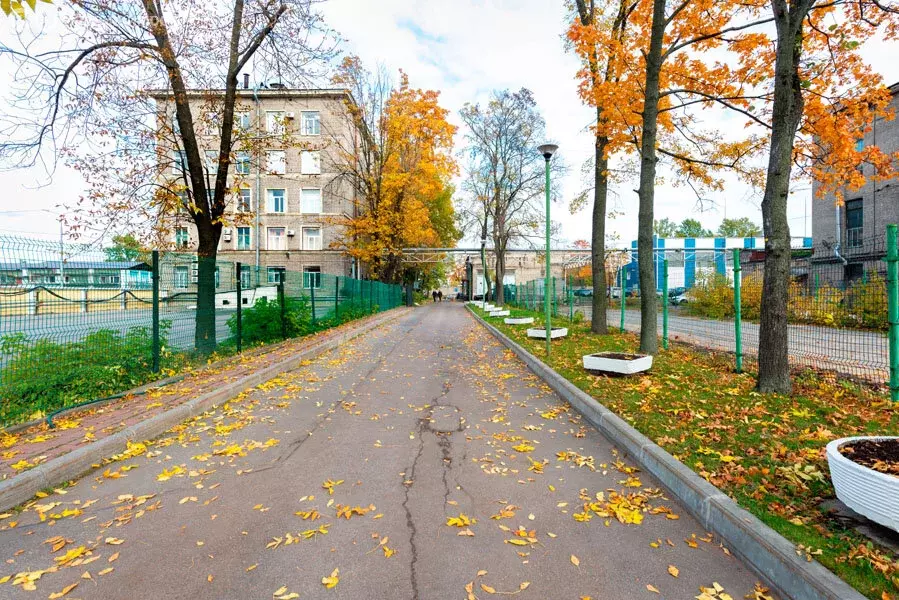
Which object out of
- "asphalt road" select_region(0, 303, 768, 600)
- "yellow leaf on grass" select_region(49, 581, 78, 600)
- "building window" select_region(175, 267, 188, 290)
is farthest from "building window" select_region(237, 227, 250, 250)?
"yellow leaf on grass" select_region(49, 581, 78, 600)

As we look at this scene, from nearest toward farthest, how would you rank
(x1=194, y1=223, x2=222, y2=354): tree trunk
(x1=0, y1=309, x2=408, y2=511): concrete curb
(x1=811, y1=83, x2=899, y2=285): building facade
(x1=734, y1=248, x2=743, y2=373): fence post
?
(x1=0, y1=309, x2=408, y2=511): concrete curb < (x1=734, y1=248, x2=743, y2=373): fence post < (x1=194, y1=223, x2=222, y2=354): tree trunk < (x1=811, y1=83, x2=899, y2=285): building facade

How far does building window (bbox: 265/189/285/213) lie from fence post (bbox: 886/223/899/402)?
39.9m

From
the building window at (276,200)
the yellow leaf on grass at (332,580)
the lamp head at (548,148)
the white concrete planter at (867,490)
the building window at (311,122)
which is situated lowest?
the yellow leaf on grass at (332,580)

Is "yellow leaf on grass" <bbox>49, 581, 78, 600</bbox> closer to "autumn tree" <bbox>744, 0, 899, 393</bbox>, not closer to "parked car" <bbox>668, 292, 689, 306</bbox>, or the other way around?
"autumn tree" <bbox>744, 0, 899, 393</bbox>

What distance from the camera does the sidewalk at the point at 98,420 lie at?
13.6ft

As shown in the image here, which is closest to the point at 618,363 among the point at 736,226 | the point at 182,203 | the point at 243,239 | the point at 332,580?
the point at 332,580

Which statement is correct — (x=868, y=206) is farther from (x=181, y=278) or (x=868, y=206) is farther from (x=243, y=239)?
(x=243, y=239)

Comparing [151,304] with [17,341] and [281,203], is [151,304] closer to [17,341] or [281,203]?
[17,341]

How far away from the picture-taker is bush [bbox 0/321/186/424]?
5496 millimetres

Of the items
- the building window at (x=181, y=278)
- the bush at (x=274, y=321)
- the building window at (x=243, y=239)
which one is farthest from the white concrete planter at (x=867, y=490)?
the building window at (x=243, y=239)

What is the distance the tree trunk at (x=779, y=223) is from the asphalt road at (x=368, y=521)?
8.99 feet

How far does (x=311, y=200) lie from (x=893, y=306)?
3917 centimetres

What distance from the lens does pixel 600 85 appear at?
11.0 m

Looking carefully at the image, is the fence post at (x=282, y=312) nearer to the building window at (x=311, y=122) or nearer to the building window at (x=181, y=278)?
the building window at (x=181, y=278)
